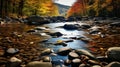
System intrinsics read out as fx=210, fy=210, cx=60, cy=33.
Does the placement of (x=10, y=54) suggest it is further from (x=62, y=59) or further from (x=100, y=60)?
(x=100, y=60)

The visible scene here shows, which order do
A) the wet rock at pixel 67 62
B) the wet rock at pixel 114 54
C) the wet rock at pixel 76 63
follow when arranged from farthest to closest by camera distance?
the wet rock at pixel 114 54 → the wet rock at pixel 67 62 → the wet rock at pixel 76 63

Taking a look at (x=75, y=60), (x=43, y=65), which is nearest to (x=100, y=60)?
(x=75, y=60)

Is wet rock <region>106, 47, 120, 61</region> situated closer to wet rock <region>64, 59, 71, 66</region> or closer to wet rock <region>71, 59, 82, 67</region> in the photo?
wet rock <region>71, 59, 82, 67</region>

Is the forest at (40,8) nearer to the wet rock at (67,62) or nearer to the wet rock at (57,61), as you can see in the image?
the wet rock at (57,61)

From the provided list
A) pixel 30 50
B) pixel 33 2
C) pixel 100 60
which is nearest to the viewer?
pixel 100 60

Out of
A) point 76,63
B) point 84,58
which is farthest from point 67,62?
point 84,58

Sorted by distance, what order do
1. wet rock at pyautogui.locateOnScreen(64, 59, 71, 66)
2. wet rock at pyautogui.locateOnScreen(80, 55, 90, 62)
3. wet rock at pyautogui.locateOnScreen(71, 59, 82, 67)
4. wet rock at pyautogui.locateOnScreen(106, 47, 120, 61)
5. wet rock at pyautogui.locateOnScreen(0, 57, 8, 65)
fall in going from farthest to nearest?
1. wet rock at pyautogui.locateOnScreen(106, 47, 120, 61)
2. wet rock at pyautogui.locateOnScreen(80, 55, 90, 62)
3. wet rock at pyautogui.locateOnScreen(64, 59, 71, 66)
4. wet rock at pyautogui.locateOnScreen(0, 57, 8, 65)
5. wet rock at pyautogui.locateOnScreen(71, 59, 82, 67)

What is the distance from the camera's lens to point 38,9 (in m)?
43.6

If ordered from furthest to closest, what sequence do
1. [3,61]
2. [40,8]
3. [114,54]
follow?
1. [40,8]
2. [114,54]
3. [3,61]

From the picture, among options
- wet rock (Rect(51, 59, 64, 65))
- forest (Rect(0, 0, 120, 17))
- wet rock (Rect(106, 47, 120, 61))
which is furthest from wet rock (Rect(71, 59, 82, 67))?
forest (Rect(0, 0, 120, 17))

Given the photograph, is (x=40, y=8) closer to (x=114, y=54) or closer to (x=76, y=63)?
(x=114, y=54)

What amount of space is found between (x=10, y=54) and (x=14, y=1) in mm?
31860

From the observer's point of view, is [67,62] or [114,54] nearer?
[67,62]

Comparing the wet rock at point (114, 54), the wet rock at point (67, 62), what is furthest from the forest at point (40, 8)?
the wet rock at point (114, 54)
